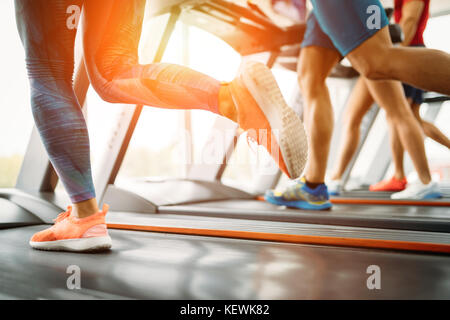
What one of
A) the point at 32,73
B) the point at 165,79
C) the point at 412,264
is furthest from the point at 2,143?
the point at 412,264

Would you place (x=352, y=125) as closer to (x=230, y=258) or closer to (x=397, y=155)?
(x=397, y=155)

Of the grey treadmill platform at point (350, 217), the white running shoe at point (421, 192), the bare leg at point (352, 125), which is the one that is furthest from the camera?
the bare leg at point (352, 125)

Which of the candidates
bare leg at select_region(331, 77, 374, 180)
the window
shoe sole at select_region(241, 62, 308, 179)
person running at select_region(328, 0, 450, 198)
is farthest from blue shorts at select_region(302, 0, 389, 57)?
bare leg at select_region(331, 77, 374, 180)

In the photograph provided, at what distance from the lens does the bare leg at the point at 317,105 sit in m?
1.85

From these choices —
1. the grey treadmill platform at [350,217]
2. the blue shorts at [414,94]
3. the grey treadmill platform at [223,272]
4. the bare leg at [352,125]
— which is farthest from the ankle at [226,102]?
the blue shorts at [414,94]

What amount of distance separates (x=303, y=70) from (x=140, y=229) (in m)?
1.18

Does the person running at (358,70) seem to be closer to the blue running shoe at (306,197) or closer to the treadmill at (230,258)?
the blue running shoe at (306,197)

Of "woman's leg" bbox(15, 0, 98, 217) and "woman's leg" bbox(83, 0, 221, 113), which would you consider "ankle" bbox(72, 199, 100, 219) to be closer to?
"woman's leg" bbox(15, 0, 98, 217)

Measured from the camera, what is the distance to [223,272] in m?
0.85

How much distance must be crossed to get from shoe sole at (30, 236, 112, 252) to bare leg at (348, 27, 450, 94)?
2.95ft

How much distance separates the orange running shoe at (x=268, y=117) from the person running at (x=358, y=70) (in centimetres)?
33

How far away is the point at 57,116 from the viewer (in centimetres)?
95

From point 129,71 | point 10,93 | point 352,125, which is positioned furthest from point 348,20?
point 352,125

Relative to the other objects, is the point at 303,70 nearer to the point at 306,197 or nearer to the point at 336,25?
the point at 306,197
